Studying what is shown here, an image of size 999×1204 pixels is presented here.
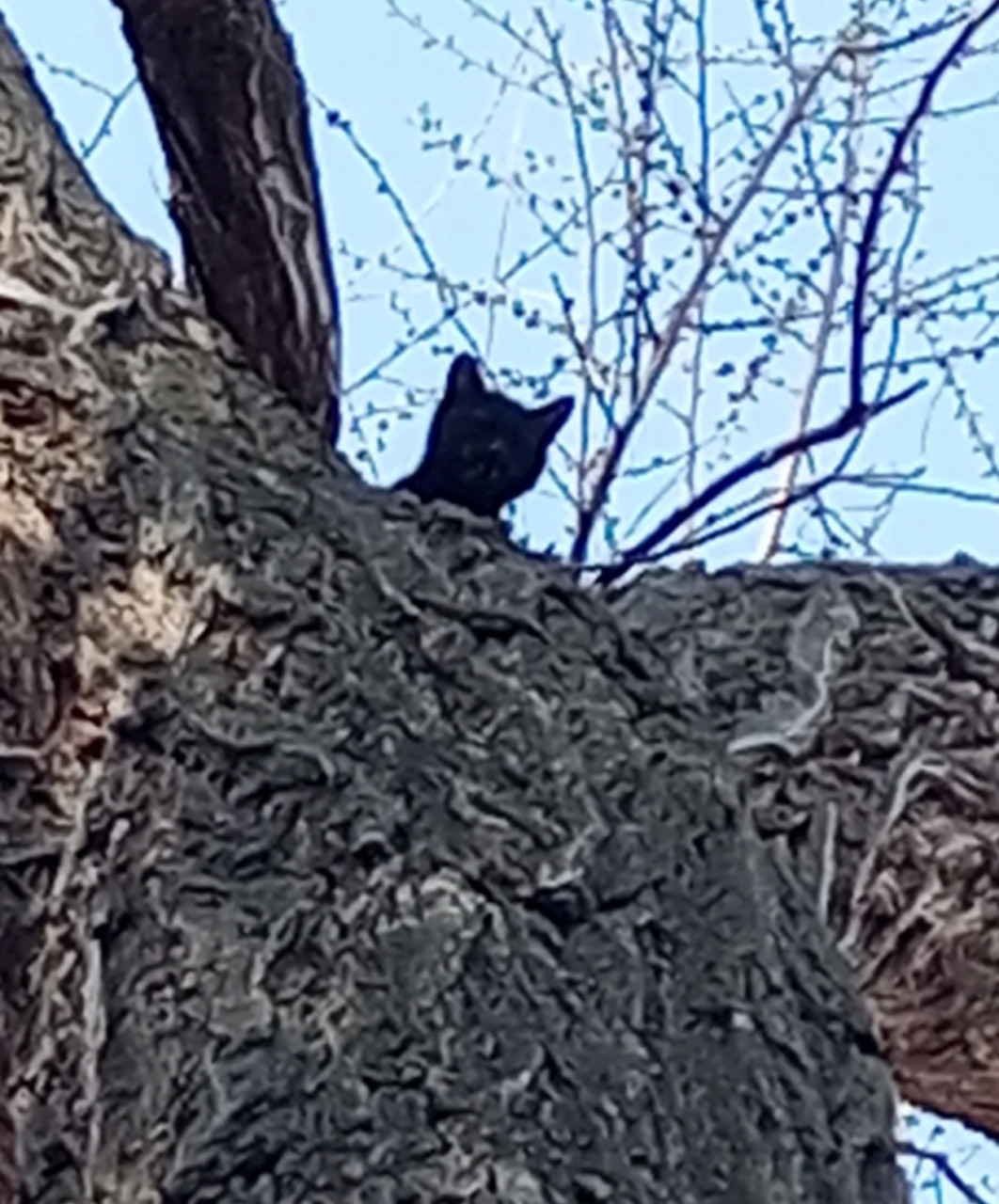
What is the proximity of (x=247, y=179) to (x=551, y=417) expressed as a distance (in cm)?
112

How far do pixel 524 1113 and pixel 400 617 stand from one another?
33 centimetres

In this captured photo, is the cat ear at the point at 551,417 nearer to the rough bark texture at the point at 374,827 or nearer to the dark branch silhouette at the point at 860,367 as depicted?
the dark branch silhouette at the point at 860,367

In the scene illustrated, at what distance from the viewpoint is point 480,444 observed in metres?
2.77

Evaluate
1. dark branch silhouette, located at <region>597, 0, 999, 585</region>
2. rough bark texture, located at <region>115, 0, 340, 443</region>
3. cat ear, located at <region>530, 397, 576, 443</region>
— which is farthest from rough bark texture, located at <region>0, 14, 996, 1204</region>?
cat ear, located at <region>530, 397, 576, 443</region>

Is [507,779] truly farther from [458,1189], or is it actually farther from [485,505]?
[485,505]

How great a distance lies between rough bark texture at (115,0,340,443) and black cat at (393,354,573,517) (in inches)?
30.4

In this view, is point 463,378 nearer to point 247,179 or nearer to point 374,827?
point 247,179

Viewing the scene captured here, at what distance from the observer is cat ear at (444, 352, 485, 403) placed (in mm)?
2896

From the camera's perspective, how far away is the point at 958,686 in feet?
5.14

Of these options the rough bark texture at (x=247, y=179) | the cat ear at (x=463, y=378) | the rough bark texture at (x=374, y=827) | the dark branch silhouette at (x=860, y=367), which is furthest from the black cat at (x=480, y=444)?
the rough bark texture at (x=374, y=827)

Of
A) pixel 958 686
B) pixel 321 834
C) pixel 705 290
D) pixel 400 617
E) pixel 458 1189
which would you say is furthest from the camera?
pixel 705 290

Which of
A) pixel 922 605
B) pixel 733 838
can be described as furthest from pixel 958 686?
pixel 733 838

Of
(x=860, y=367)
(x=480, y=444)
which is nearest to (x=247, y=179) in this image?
(x=860, y=367)

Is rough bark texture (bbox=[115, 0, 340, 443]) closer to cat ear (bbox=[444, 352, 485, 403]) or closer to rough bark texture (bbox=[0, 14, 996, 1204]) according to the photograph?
rough bark texture (bbox=[0, 14, 996, 1204])
